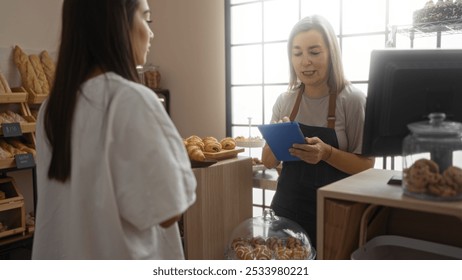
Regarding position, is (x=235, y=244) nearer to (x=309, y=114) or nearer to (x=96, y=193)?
(x=309, y=114)

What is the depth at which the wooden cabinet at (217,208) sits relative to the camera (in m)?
1.73

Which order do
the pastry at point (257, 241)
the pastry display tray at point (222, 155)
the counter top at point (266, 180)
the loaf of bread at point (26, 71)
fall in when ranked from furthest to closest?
the loaf of bread at point (26, 71) → the counter top at point (266, 180) → the pastry display tray at point (222, 155) → the pastry at point (257, 241)

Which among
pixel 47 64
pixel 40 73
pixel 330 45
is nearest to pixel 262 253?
pixel 330 45

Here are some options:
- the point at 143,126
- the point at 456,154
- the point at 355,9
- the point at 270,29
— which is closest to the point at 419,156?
the point at 456,154

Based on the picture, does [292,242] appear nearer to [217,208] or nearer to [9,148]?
[217,208]

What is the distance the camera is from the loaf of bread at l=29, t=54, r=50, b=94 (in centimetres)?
312

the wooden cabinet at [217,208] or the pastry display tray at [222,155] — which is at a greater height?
the pastry display tray at [222,155]

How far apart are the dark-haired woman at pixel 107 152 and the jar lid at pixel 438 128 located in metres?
0.57

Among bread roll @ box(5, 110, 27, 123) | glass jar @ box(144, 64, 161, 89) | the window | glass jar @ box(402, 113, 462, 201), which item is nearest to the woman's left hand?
glass jar @ box(402, 113, 462, 201)

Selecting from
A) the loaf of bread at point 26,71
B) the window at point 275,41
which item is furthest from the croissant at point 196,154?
the loaf of bread at point 26,71

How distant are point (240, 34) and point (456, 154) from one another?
118 inches

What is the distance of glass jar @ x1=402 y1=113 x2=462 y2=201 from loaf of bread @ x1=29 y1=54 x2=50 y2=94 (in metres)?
2.75

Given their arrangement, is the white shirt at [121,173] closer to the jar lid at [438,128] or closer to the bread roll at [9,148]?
the jar lid at [438,128]

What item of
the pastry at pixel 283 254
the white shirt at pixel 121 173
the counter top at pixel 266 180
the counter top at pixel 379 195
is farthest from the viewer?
the counter top at pixel 266 180
